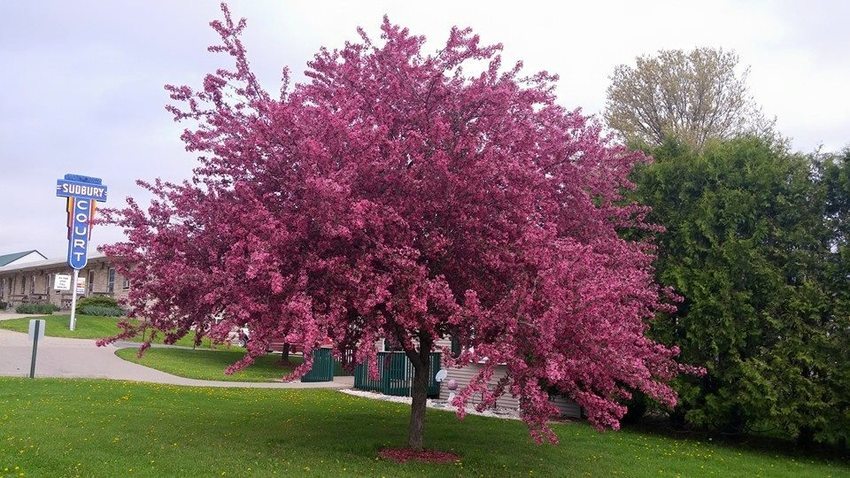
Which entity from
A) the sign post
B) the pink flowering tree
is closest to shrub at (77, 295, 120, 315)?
the sign post

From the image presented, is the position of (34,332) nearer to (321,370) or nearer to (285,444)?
(321,370)

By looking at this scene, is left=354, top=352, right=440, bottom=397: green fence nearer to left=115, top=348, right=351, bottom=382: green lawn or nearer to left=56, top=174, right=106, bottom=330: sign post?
left=115, top=348, right=351, bottom=382: green lawn

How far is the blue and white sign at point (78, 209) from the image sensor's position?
30.0 m

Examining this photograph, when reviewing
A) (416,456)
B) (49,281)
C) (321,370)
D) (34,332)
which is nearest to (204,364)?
(321,370)

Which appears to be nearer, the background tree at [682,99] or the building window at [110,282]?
the background tree at [682,99]

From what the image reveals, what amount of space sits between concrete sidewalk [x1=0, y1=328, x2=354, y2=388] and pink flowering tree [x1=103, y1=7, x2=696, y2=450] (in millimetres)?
10616

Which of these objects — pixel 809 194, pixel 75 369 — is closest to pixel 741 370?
pixel 809 194

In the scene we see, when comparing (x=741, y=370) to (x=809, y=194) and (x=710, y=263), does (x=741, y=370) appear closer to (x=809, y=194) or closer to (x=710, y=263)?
(x=710, y=263)

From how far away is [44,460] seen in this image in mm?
7848

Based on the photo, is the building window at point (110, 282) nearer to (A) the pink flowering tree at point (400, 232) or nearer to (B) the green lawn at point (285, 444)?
(B) the green lawn at point (285, 444)

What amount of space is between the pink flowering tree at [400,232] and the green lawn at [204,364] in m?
12.7

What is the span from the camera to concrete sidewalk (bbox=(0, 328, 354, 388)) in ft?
60.4

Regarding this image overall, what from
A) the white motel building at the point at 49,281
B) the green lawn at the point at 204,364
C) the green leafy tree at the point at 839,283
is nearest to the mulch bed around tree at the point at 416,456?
the green leafy tree at the point at 839,283

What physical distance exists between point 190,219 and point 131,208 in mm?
755
